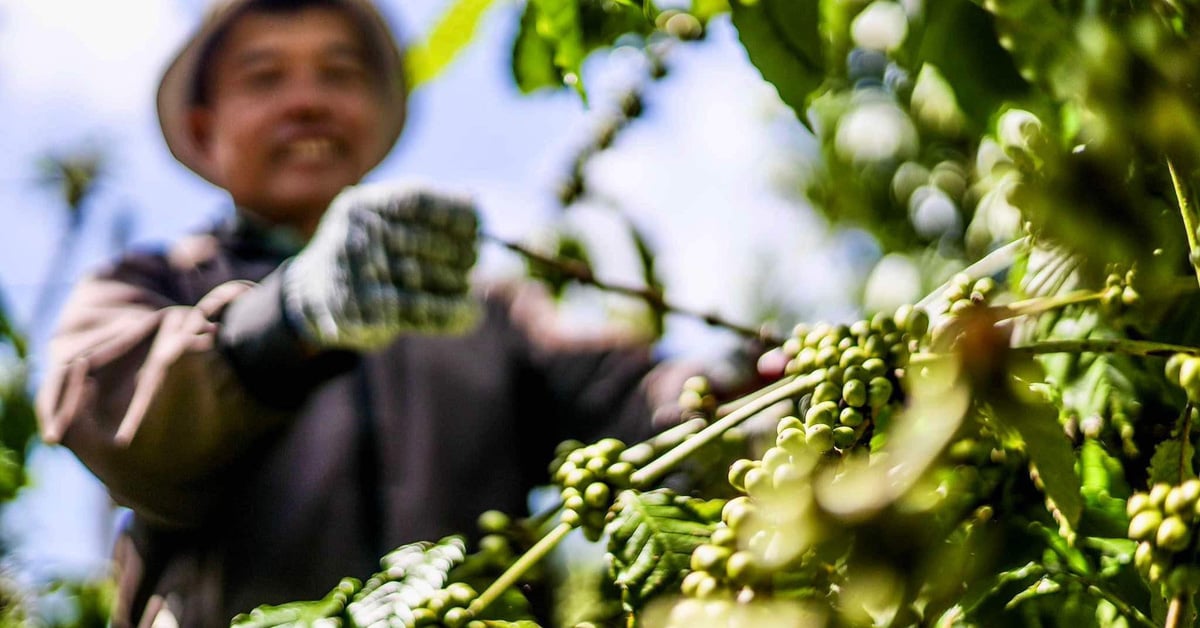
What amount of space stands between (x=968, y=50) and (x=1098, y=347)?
27 cm

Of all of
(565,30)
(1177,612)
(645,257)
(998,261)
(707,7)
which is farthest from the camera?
(645,257)

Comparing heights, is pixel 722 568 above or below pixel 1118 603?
above

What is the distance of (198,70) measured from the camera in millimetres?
2582

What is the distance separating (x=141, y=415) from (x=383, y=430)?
462 mm

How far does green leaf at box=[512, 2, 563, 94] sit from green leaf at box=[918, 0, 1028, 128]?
407mm

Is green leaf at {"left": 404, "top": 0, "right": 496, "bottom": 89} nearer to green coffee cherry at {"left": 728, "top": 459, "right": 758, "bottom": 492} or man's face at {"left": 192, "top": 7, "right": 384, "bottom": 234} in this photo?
green coffee cherry at {"left": 728, "top": 459, "right": 758, "bottom": 492}

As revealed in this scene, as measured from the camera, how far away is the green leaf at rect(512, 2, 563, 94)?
1.14 m

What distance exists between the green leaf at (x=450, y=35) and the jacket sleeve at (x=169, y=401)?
597 millimetres

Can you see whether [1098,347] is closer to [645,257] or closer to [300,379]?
[645,257]

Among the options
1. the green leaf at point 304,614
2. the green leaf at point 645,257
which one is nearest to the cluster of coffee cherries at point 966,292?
the green leaf at point 304,614

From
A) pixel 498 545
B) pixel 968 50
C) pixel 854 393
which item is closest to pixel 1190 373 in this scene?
pixel 854 393

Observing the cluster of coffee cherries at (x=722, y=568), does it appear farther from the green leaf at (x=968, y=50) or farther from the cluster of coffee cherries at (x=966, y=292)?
the green leaf at (x=968, y=50)

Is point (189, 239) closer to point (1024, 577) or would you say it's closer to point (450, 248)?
point (450, 248)

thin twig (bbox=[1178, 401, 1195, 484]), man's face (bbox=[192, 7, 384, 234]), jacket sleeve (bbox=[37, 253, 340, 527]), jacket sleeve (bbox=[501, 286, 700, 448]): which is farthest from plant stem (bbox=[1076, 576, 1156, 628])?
man's face (bbox=[192, 7, 384, 234])
